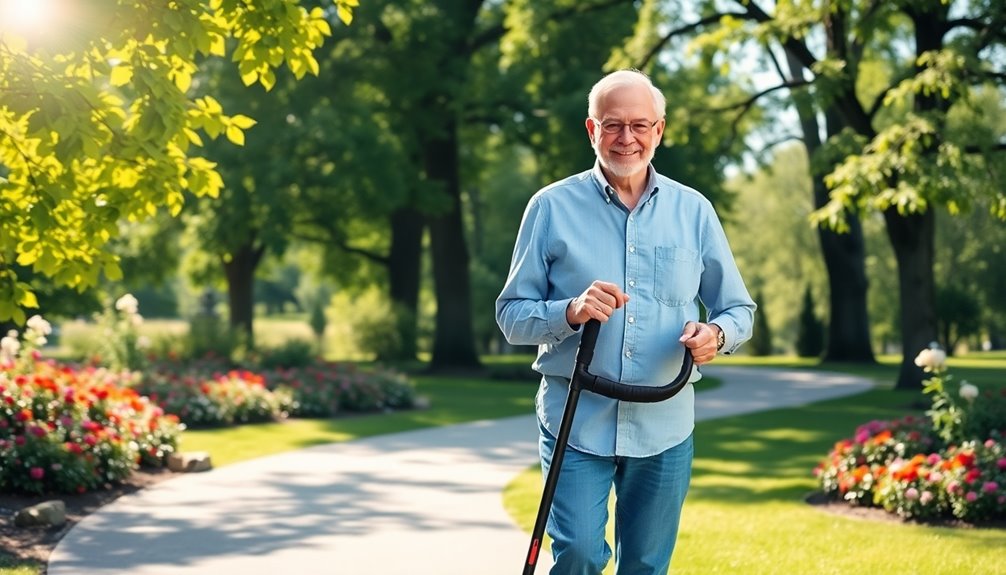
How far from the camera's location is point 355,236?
38.2m

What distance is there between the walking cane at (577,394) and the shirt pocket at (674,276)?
11.1 inches

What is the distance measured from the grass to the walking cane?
141 inches

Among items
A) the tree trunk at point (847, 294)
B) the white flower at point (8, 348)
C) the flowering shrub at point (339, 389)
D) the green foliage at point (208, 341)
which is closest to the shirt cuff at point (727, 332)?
the white flower at point (8, 348)

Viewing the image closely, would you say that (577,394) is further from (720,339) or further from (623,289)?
(720,339)

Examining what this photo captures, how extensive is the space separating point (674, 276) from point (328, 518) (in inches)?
227

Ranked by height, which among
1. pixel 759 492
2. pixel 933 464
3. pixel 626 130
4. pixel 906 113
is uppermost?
pixel 906 113

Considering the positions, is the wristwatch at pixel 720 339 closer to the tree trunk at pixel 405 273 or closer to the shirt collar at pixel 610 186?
the shirt collar at pixel 610 186

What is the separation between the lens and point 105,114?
6.85m

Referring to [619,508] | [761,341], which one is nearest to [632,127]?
[619,508]

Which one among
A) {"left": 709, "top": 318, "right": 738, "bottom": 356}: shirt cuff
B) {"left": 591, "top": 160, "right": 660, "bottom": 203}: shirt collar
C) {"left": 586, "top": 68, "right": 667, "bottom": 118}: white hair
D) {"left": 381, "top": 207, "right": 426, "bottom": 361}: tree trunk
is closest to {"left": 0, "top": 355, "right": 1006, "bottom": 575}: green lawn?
{"left": 709, "top": 318, "right": 738, "bottom": 356}: shirt cuff

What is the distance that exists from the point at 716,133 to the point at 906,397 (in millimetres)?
4958

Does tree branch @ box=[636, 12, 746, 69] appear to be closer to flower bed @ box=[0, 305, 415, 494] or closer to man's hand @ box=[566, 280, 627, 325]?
flower bed @ box=[0, 305, 415, 494]

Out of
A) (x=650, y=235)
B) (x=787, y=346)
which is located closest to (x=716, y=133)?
(x=650, y=235)

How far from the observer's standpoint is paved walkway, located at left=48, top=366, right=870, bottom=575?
7.57 metres
